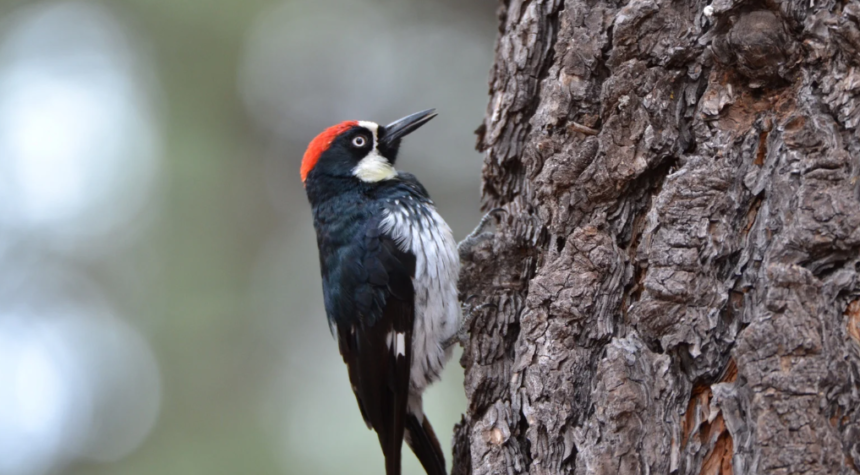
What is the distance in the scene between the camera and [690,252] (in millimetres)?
1766

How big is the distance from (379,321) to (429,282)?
0.30m

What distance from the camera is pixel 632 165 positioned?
6.52 feet

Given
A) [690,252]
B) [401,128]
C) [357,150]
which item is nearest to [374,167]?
[357,150]

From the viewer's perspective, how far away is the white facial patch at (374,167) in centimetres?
358

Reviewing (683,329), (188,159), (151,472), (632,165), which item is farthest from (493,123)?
(151,472)

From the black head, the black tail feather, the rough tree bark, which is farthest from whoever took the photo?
the black head

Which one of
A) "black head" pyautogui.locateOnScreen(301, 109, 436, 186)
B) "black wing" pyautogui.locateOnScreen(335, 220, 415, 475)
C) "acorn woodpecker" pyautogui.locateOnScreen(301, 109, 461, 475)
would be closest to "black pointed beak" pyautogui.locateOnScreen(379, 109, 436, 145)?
"black head" pyautogui.locateOnScreen(301, 109, 436, 186)

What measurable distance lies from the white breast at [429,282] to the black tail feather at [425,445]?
17 cm

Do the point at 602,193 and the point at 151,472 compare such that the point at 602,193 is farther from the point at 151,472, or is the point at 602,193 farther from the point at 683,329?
the point at 151,472

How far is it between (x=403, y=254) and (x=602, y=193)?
1311 mm

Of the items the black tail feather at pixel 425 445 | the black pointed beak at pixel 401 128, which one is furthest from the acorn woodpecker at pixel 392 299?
the black pointed beak at pixel 401 128

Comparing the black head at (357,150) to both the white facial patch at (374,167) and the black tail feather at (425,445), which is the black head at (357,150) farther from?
the black tail feather at (425,445)

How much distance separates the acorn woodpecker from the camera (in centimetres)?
307

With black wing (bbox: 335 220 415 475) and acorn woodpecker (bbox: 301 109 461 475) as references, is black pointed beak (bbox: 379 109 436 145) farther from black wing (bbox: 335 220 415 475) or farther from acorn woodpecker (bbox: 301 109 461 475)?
black wing (bbox: 335 220 415 475)
